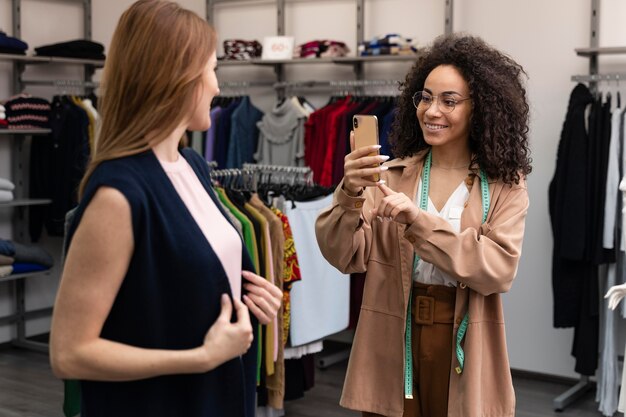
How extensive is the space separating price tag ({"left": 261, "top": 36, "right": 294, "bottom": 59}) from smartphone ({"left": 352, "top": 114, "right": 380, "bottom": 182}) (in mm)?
3961

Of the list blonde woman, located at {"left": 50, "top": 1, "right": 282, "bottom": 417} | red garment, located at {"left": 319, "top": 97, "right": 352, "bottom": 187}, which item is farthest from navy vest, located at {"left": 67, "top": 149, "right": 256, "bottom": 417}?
red garment, located at {"left": 319, "top": 97, "right": 352, "bottom": 187}

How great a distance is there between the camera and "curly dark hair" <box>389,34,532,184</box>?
227cm

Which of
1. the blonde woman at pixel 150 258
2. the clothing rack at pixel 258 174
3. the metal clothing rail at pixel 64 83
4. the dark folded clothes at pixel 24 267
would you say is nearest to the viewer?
the blonde woman at pixel 150 258

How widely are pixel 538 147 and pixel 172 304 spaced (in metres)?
4.18

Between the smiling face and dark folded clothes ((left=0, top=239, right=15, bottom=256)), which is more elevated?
the smiling face

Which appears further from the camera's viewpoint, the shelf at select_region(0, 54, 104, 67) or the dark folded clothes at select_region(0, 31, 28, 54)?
the shelf at select_region(0, 54, 104, 67)

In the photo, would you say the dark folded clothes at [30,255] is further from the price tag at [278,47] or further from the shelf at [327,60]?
the price tag at [278,47]

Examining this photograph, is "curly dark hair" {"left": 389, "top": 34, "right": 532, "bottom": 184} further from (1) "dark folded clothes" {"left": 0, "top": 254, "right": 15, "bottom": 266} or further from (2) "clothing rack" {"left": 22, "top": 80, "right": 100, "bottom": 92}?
(2) "clothing rack" {"left": 22, "top": 80, "right": 100, "bottom": 92}

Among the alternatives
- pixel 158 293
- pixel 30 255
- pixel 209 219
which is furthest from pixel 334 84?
pixel 158 293

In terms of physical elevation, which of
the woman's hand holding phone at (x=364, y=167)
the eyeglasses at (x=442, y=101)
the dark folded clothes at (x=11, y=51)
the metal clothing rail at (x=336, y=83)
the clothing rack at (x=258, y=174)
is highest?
the dark folded clothes at (x=11, y=51)

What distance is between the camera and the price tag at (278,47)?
19.6 ft

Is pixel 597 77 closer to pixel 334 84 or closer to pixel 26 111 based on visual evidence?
pixel 334 84

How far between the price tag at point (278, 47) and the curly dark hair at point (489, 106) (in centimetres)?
363

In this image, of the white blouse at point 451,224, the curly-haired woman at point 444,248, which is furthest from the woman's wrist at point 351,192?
the white blouse at point 451,224
